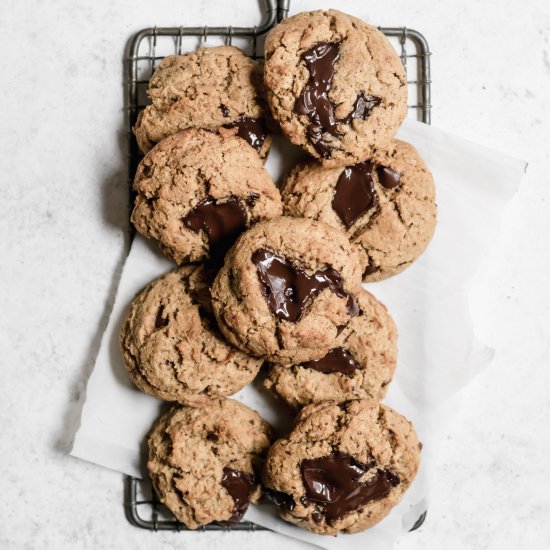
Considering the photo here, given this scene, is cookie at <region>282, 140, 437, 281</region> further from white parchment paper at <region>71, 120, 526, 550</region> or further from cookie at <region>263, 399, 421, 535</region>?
cookie at <region>263, 399, 421, 535</region>

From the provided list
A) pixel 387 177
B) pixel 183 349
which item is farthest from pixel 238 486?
pixel 387 177

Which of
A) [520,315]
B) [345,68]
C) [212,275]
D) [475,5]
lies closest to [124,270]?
[212,275]

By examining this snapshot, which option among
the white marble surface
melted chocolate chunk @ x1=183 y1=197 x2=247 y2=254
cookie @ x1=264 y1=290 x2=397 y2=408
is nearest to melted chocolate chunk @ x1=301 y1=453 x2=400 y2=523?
cookie @ x1=264 y1=290 x2=397 y2=408

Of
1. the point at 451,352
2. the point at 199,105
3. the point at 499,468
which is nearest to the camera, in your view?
the point at 199,105

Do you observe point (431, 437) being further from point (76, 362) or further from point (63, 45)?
point (63, 45)

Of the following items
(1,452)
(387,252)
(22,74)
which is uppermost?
(22,74)

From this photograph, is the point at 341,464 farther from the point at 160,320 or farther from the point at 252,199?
the point at 252,199

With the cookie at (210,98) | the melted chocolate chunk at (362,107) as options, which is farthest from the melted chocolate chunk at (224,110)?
the melted chocolate chunk at (362,107)
